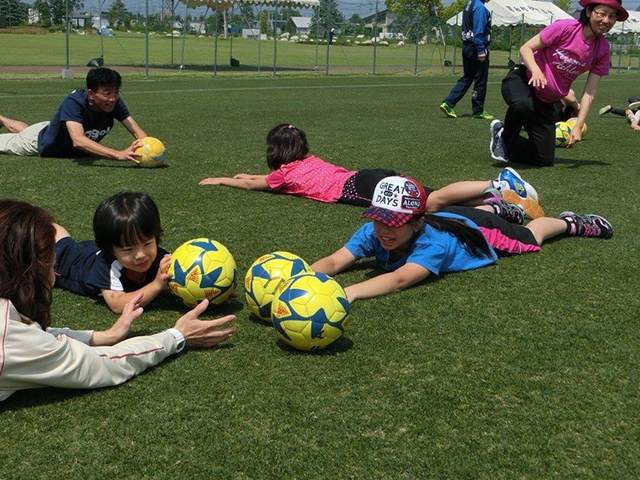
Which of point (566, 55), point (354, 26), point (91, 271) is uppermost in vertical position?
point (354, 26)

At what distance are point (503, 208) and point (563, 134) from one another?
232 inches

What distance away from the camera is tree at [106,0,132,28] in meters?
35.2

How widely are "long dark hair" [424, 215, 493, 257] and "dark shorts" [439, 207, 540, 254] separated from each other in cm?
20

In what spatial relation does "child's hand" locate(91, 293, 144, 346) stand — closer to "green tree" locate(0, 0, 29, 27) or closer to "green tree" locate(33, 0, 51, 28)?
"green tree" locate(0, 0, 29, 27)

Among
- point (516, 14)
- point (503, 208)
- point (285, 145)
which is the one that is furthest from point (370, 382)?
point (516, 14)

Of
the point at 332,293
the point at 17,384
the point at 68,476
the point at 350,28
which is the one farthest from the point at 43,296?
the point at 350,28

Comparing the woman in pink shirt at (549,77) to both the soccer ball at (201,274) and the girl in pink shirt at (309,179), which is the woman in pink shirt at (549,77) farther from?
the soccer ball at (201,274)

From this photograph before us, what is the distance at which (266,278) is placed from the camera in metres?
4.54

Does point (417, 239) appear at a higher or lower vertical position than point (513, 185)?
lower

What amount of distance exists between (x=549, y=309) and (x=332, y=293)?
1.55 metres

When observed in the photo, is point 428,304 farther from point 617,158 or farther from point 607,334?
point 617,158

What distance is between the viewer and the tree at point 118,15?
35.2 meters

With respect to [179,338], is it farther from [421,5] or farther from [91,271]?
[421,5]

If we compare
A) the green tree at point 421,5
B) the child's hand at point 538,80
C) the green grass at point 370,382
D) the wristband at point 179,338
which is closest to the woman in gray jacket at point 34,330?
the green grass at point 370,382
